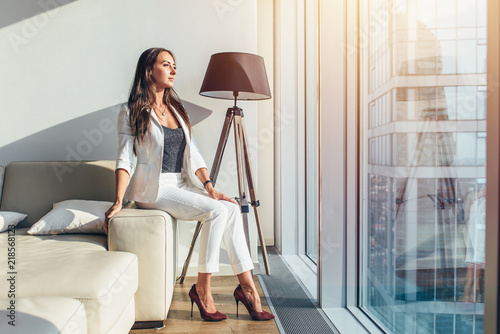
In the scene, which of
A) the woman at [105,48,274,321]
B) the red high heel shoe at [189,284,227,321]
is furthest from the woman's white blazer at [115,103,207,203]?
the red high heel shoe at [189,284,227,321]

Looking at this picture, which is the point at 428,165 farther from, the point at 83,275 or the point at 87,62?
the point at 87,62

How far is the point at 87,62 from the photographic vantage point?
3236 mm

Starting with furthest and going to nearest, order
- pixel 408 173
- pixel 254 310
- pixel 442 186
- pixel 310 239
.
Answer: pixel 310 239 → pixel 254 310 → pixel 408 173 → pixel 442 186

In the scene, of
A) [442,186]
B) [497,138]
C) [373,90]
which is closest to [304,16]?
[373,90]

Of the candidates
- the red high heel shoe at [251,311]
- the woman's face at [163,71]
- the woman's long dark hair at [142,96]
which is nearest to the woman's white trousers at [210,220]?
the red high heel shoe at [251,311]

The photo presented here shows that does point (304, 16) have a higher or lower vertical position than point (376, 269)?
higher

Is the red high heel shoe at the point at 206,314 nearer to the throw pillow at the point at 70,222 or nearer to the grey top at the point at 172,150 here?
the throw pillow at the point at 70,222

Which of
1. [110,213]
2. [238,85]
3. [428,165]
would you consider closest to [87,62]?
[238,85]

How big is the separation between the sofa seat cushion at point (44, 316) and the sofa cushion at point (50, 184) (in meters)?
1.47

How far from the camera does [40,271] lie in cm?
179

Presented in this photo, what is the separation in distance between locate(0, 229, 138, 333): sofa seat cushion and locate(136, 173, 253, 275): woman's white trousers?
0.40 m

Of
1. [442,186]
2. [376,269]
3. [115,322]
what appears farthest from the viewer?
[376,269]

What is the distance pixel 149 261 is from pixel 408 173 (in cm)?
128

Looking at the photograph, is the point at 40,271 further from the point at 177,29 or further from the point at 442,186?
the point at 177,29
